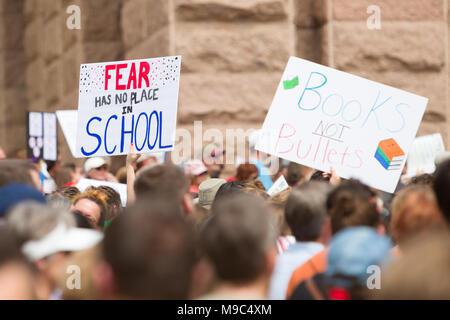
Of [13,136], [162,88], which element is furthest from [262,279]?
[13,136]

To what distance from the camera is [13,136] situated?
13031mm

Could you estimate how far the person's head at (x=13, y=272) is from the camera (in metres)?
2.34

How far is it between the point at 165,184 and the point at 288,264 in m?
0.84

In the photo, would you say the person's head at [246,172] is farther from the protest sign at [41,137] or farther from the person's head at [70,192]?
the protest sign at [41,137]

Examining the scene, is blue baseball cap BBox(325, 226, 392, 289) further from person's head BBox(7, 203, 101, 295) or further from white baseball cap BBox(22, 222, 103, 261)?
person's head BBox(7, 203, 101, 295)

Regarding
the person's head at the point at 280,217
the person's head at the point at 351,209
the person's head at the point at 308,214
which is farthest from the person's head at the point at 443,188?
the person's head at the point at 280,217

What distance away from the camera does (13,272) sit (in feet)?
7.72

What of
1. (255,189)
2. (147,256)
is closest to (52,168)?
(255,189)

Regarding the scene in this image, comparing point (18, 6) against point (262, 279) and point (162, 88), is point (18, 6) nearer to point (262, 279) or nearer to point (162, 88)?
point (162, 88)

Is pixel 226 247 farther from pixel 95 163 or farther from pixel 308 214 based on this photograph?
pixel 95 163

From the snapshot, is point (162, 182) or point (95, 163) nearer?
point (162, 182)

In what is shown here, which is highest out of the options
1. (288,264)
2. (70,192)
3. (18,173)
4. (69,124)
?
(18,173)

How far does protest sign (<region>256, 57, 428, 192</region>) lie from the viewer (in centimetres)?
548
